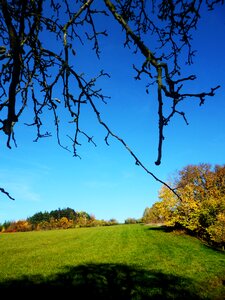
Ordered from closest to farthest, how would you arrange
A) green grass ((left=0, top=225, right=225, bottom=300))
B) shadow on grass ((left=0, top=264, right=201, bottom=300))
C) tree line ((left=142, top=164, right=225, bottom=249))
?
shadow on grass ((left=0, top=264, right=201, bottom=300))
green grass ((left=0, top=225, right=225, bottom=300))
tree line ((left=142, top=164, right=225, bottom=249))

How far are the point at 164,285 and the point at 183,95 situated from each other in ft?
44.7

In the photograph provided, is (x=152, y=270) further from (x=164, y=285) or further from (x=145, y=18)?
(x=145, y=18)

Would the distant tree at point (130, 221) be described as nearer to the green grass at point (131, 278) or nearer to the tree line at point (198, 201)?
the tree line at point (198, 201)

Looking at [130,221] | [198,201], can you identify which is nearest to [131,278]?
[198,201]

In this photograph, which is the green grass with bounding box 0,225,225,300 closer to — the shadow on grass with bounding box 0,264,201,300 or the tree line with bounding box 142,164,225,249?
the shadow on grass with bounding box 0,264,201,300

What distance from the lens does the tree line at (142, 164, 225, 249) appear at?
1319 inches

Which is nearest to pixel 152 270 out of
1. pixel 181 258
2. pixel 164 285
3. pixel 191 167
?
pixel 164 285

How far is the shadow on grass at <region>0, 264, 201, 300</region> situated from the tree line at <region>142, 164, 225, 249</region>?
16233 mm

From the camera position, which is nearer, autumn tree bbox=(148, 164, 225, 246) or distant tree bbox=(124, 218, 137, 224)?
autumn tree bbox=(148, 164, 225, 246)

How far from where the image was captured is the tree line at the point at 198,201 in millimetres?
33500

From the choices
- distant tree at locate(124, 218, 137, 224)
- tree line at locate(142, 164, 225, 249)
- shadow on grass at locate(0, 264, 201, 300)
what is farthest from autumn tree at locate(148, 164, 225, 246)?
distant tree at locate(124, 218, 137, 224)

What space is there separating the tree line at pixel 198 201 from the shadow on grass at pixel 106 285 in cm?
1623

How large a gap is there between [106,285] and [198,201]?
953 inches

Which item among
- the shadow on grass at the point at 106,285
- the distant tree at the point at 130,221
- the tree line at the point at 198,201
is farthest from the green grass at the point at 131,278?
the distant tree at the point at 130,221
